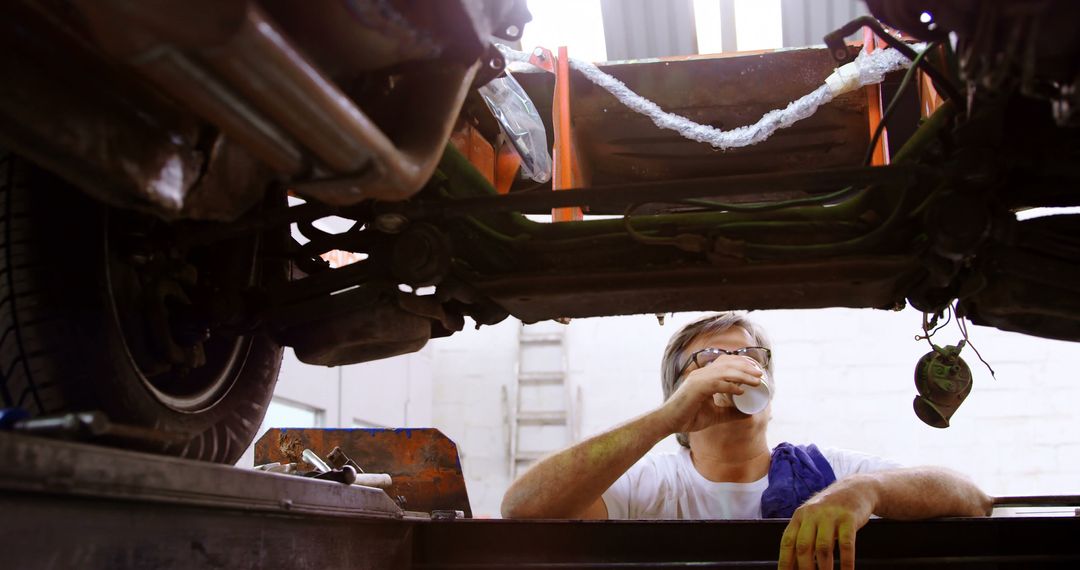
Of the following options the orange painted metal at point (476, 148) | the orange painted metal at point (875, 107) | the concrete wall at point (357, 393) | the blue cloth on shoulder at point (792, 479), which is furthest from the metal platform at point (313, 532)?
the concrete wall at point (357, 393)

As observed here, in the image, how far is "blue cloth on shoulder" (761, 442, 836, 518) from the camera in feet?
6.52

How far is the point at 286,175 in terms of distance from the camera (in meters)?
0.84

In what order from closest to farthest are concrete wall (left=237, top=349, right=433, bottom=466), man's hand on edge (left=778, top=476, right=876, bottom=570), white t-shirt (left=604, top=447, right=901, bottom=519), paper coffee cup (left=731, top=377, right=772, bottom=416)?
man's hand on edge (left=778, top=476, right=876, bottom=570) → paper coffee cup (left=731, top=377, right=772, bottom=416) → white t-shirt (left=604, top=447, right=901, bottom=519) → concrete wall (left=237, top=349, right=433, bottom=466)

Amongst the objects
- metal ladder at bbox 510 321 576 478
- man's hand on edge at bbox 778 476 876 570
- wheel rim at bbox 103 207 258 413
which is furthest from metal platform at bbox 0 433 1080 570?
metal ladder at bbox 510 321 576 478

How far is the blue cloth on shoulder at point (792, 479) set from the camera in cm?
199

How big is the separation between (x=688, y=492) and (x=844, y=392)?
13.6 feet

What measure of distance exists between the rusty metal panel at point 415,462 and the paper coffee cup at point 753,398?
2.06 ft

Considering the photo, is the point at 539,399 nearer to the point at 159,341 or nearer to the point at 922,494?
the point at 922,494

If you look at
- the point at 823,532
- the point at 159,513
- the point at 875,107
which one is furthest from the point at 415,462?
the point at 875,107

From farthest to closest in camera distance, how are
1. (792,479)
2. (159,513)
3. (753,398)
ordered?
1. (792,479)
2. (753,398)
3. (159,513)

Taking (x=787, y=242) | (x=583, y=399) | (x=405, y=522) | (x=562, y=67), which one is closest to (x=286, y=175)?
(x=787, y=242)

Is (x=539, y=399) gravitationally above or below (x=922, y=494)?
above

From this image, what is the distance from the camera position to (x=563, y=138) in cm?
188

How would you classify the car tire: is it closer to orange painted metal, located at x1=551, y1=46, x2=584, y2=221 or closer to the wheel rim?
the wheel rim
